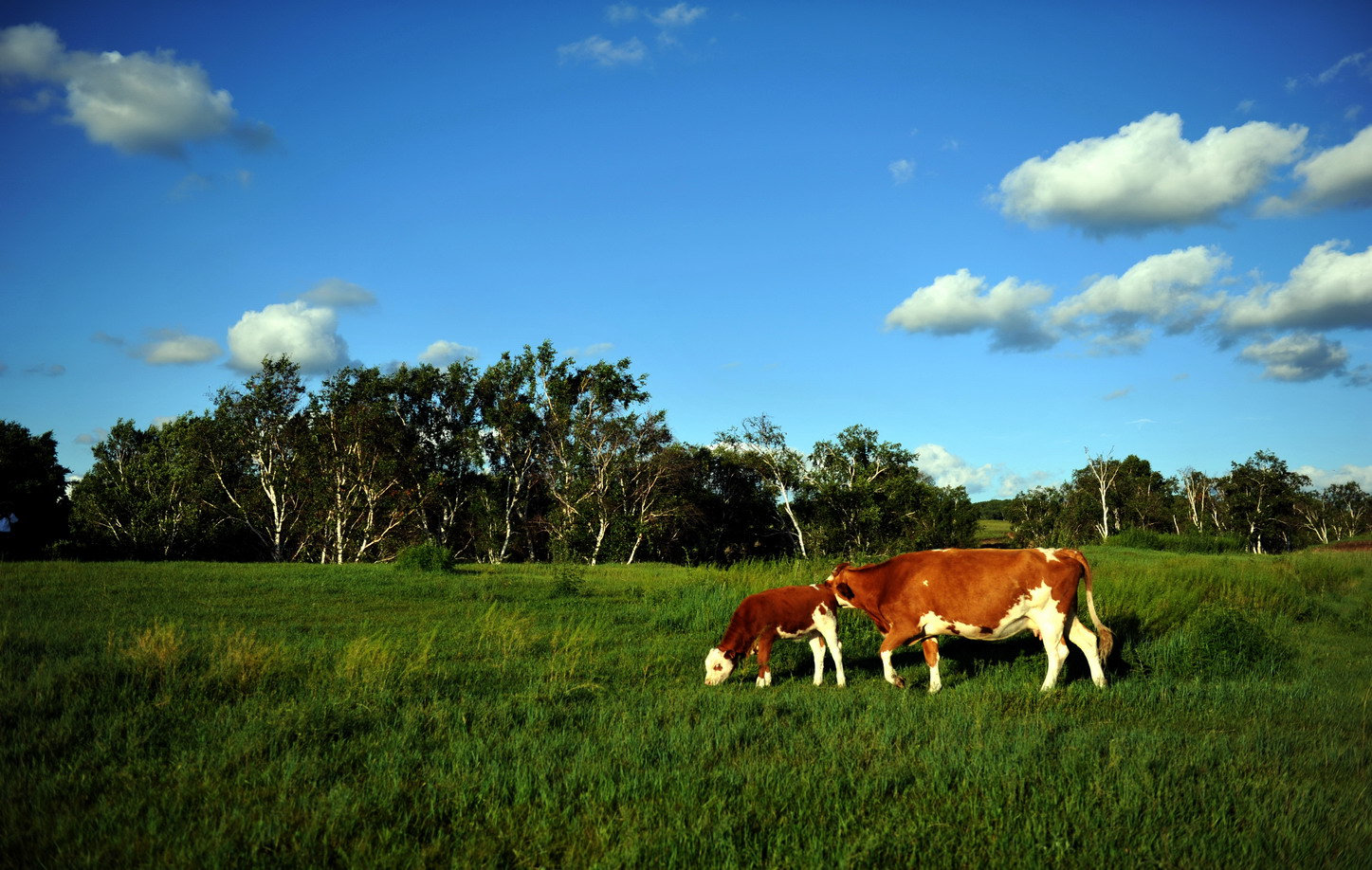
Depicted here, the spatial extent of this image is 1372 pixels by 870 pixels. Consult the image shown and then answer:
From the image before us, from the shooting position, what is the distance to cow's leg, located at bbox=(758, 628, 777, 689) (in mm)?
9867

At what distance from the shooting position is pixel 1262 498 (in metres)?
74.9

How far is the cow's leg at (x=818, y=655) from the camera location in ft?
33.7

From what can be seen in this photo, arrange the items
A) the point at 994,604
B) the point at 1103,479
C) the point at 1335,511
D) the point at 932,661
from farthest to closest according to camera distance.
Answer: the point at 1335,511
the point at 1103,479
the point at 994,604
the point at 932,661

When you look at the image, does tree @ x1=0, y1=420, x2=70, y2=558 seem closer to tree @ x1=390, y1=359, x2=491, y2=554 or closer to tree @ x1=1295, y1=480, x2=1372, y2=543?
tree @ x1=390, y1=359, x2=491, y2=554

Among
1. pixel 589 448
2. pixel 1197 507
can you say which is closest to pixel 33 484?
pixel 589 448

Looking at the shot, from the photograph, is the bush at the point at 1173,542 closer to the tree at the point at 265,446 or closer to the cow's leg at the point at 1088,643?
the cow's leg at the point at 1088,643

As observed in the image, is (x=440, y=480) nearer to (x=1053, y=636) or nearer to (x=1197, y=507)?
(x=1053, y=636)

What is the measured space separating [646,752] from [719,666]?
352cm

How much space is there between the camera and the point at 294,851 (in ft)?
15.5

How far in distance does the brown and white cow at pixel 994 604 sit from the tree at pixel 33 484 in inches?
1764

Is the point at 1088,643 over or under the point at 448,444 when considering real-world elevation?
under

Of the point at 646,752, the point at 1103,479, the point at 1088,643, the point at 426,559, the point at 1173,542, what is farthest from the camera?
the point at 1103,479

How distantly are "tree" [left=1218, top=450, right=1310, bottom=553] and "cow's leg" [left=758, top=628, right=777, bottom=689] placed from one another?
8303cm

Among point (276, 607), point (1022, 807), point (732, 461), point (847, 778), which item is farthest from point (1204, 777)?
point (732, 461)
